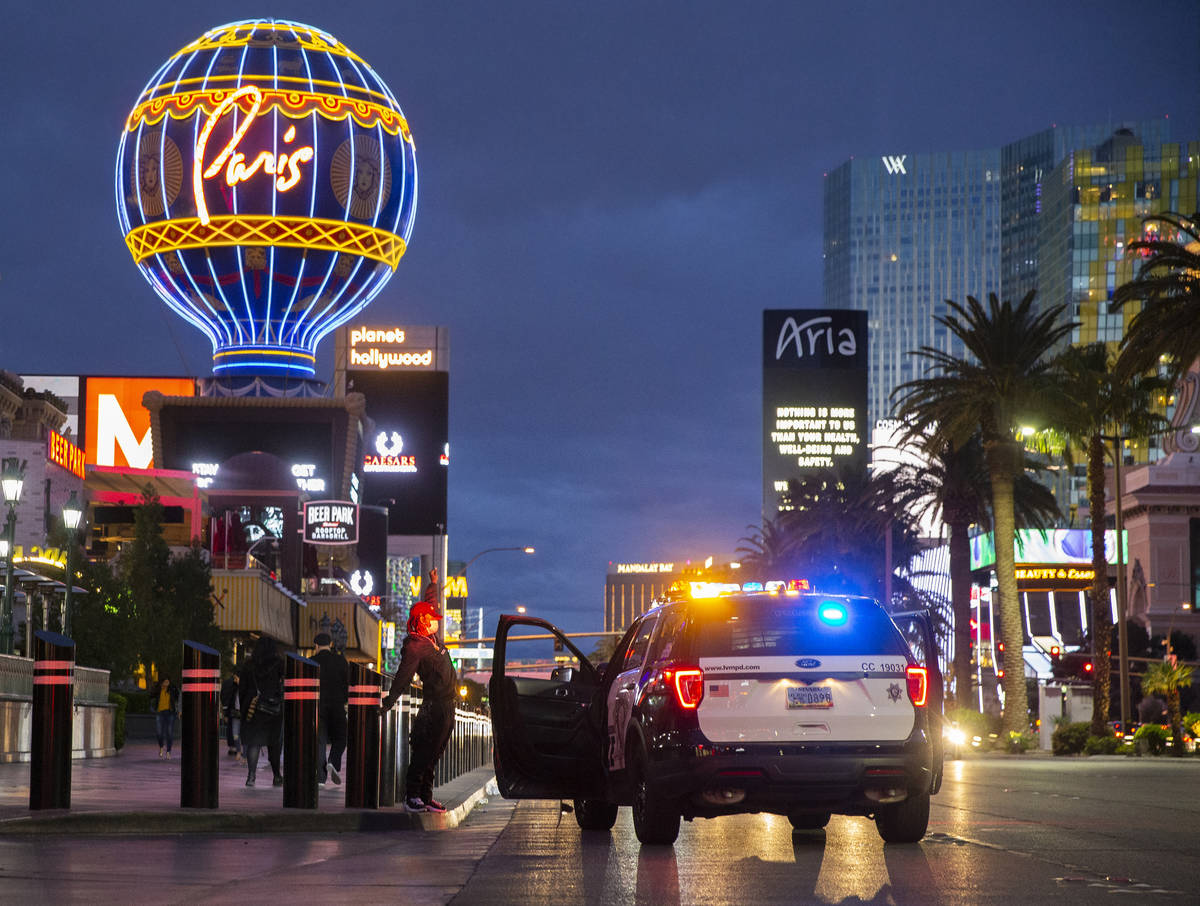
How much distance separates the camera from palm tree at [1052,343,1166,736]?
52188 mm

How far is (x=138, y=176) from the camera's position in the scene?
92.9 meters

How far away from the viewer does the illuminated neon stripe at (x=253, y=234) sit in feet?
299

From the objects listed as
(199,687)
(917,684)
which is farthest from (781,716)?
(199,687)

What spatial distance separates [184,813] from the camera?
1401 centimetres

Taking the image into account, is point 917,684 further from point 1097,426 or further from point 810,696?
point 1097,426

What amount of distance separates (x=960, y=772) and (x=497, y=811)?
1482cm

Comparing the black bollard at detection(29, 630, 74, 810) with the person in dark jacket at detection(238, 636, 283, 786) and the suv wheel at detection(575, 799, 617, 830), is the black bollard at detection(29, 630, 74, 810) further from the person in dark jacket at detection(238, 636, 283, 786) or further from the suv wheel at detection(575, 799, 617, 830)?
the person in dark jacket at detection(238, 636, 283, 786)

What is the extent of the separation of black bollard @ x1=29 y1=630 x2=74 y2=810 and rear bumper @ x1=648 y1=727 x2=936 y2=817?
483 centimetres

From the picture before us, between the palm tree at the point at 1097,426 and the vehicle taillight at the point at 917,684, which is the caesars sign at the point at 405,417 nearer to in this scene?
the palm tree at the point at 1097,426

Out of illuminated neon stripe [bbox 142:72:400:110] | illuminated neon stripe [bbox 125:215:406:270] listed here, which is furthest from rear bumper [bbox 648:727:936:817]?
illuminated neon stripe [bbox 142:72:400:110]

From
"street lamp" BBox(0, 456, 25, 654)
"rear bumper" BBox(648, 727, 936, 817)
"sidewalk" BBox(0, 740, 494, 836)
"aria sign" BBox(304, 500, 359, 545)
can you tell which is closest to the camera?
"rear bumper" BBox(648, 727, 936, 817)

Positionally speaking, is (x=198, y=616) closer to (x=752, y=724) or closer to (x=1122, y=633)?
(x=1122, y=633)

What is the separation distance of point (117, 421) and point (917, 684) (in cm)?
12021

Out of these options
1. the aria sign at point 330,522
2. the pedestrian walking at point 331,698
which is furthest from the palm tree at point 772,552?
the pedestrian walking at point 331,698
